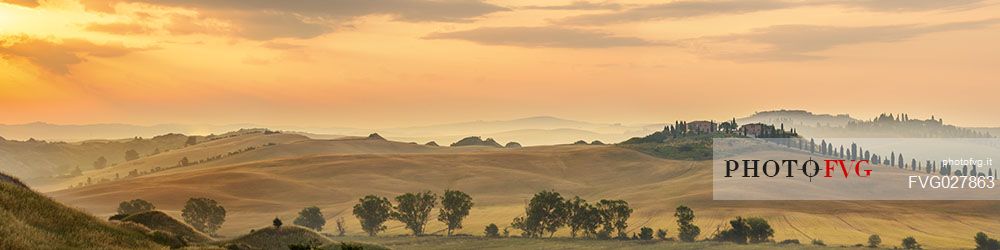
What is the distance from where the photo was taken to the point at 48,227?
138 feet

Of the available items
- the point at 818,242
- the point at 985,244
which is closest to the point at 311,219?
the point at 818,242

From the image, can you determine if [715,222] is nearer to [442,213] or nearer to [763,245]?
[763,245]

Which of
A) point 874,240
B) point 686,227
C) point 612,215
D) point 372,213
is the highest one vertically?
point 612,215

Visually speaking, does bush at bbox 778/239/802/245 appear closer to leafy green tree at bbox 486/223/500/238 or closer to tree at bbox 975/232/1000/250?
tree at bbox 975/232/1000/250

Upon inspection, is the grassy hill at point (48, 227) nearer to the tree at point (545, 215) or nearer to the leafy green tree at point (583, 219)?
the leafy green tree at point (583, 219)

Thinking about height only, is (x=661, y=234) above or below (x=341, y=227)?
above

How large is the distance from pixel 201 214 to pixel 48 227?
405 feet

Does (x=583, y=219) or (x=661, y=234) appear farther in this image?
(x=661, y=234)

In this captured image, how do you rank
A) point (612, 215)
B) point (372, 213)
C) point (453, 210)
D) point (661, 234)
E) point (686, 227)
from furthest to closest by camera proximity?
point (453, 210) → point (372, 213) → point (661, 234) → point (686, 227) → point (612, 215)

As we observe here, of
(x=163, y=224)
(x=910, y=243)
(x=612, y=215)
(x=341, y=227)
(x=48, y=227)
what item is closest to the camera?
(x=48, y=227)

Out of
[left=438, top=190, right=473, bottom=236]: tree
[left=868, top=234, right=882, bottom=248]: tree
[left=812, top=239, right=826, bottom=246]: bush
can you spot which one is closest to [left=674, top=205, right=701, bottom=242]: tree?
[left=812, top=239, right=826, bottom=246]: bush

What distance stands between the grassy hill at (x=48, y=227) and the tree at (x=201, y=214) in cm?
11663

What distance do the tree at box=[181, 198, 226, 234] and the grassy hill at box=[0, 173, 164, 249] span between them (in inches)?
4592

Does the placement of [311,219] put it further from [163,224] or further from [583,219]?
[163,224]
